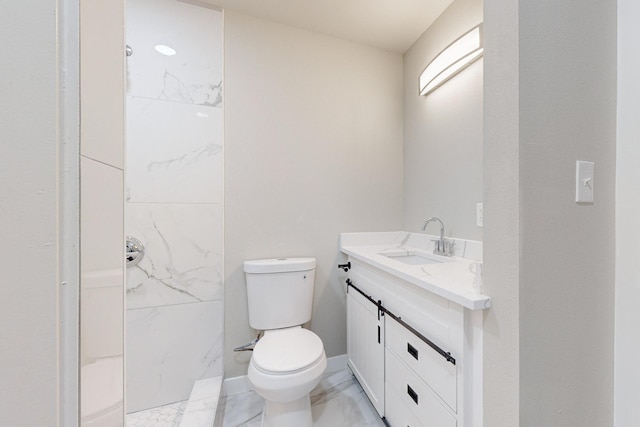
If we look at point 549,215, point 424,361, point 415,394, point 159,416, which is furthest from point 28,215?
point 159,416

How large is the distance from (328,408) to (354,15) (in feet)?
7.78

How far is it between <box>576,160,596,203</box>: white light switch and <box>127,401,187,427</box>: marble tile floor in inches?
79.0

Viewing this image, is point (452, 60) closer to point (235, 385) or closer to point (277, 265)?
point (277, 265)

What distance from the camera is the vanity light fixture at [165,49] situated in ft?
4.95

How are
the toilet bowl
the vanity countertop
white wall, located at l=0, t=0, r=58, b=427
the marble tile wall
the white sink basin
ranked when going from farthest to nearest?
the white sink basin, the marble tile wall, the toilet bowl, the vanity countertop, white wall, located at l=0, t=0, r=58, b=427

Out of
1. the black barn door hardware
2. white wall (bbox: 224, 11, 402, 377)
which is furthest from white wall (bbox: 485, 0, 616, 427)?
white wall (bbox: 224, 11, 402, 377)

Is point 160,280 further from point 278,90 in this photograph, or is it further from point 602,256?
point 602,256

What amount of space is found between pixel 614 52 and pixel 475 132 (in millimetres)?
626

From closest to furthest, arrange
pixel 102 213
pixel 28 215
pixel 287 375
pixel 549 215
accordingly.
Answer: pixel 28 215
pixel 102 213
pixel 549 215
pixel 287 375

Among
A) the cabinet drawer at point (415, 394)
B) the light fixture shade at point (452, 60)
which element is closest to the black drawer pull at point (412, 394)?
the cabinet drawer at point (415, 394)

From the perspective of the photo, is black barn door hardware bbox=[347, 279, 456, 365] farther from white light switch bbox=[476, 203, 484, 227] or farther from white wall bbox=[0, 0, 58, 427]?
white wall bbox=[0, 0, 58, 427]

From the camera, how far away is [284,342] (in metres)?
1.38

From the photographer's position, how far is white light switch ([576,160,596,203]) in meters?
0.74

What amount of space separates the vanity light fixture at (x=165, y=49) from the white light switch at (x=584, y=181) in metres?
1.95
